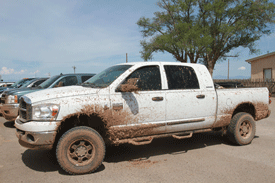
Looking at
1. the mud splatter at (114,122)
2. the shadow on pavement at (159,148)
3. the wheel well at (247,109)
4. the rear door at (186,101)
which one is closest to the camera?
the mud splatter at (114,122)

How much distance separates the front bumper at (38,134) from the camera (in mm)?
3742

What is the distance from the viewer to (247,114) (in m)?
5.91

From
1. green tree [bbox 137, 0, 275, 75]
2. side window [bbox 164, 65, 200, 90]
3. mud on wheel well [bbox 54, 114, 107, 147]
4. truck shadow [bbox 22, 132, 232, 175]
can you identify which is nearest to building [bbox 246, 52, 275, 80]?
green tree [bbox 137, 0, 275, 75]

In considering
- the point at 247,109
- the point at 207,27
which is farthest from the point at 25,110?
the point at 207,27

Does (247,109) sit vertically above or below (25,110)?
below

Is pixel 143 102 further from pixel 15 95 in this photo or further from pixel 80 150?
pixel 15 95

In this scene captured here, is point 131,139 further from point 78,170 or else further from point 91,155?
point 78,170

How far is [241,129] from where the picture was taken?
5895mm

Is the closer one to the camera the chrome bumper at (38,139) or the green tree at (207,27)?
the chrome bumper at (38,139)

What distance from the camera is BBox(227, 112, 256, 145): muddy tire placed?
18.7 feet

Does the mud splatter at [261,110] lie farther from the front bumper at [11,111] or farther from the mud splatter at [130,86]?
the front bumper at [11,111]

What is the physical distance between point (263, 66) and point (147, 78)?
78.4 feet

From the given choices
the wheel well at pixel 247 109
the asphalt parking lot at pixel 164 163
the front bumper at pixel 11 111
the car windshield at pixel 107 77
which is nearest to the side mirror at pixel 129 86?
the car windshield at pixel 107 77

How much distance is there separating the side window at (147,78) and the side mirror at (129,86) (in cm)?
17
